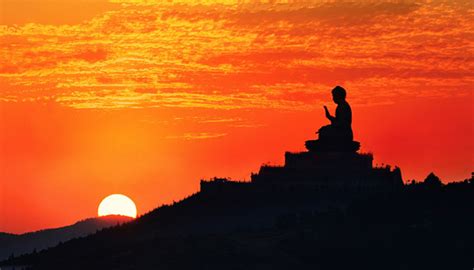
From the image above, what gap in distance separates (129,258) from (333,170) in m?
20.5

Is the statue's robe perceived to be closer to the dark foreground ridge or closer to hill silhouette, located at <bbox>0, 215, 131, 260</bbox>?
the dark foreground ridge

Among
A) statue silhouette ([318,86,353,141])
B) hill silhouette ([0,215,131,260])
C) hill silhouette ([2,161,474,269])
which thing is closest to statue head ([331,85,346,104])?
statue silhouette ([318,86,353,141])

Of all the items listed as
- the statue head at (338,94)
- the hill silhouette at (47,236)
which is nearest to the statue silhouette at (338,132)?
the statue head at (338,94)

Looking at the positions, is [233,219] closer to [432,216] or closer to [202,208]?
[202,208]

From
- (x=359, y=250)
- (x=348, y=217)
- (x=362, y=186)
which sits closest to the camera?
(x=359, y=250)

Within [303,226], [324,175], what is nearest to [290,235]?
[303,226]

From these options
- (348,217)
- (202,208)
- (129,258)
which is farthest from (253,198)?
(129,258)

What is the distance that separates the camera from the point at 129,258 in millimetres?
89062

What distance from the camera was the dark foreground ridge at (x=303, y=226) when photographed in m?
87.8

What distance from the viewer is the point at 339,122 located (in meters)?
109

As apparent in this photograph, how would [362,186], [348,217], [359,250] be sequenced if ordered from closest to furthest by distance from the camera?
1. [359,250]
2. [348,217]
3. [362,186]

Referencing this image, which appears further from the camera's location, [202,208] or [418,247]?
[202,208]

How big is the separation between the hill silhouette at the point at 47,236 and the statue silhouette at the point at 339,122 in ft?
160

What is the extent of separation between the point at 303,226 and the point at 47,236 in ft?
248
